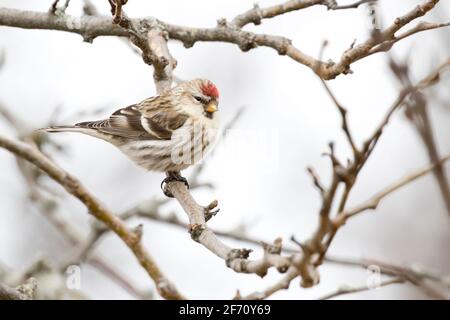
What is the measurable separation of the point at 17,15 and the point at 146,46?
0.64 meters

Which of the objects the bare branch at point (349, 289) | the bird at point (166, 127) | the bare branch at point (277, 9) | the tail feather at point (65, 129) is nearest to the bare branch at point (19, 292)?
the bare branch at point (349, 289)

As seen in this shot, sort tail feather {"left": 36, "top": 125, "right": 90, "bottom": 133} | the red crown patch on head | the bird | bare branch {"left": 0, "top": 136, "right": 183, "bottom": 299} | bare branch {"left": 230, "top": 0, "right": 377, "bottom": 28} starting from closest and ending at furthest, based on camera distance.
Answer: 1. bare branch {"left": 0, "top": 136, "right": 183, "bottom": 299}
2. bare branch {"left": 230, "top": 0, "right": 377, "bottom": 28}
3. tail feather {"left": 36, "top": 125, "right": 90, "bottom": 133}
4. the bird
5. the red crown patch on head

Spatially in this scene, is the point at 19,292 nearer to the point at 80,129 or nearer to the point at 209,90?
the point at 80,129

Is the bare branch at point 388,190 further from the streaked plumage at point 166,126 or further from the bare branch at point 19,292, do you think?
the streaked plumage at point 166,126

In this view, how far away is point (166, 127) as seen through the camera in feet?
13.4

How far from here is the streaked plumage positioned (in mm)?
3888

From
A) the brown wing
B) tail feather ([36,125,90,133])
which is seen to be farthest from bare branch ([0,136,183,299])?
the brown wing

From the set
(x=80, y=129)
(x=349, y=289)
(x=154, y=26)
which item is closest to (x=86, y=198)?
(x=349, y=289)

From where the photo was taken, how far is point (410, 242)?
21.9ft

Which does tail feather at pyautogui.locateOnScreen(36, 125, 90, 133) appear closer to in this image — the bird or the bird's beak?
the bird

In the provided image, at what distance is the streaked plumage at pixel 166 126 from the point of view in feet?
12.8

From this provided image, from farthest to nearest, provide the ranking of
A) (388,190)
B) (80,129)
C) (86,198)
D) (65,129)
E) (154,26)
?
(80,129), (65,129), (154,26), (86,198), (388,190)
